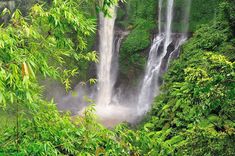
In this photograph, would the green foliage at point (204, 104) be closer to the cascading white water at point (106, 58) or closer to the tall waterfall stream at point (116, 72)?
the tall waterfall stream at point (116, 72)

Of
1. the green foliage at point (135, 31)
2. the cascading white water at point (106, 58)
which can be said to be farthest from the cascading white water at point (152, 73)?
the cascading white water at point (106, 58)

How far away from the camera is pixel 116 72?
20406mm

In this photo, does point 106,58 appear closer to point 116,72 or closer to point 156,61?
Answer: point 116,72

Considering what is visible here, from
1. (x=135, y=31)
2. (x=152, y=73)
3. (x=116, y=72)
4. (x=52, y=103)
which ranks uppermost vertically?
(x=135, y=31)

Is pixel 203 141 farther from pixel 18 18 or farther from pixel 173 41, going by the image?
pixel 173 41

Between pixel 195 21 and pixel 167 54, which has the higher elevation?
pixel 195 21

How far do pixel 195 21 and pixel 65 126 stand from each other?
52.7 ft

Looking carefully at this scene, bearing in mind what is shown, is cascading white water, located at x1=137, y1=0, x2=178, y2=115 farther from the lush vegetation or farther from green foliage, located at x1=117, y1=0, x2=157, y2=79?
the lush vegetation

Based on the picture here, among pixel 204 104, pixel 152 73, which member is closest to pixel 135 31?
pixel 152 73

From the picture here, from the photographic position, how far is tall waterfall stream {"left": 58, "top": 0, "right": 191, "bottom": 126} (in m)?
18.3

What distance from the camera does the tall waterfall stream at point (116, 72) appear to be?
18312mm

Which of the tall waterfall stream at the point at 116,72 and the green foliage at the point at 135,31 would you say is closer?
the tall waterfall stream at the point at 116,72

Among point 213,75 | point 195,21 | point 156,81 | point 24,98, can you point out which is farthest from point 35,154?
point 195,21

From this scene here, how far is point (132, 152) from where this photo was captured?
4707mm
